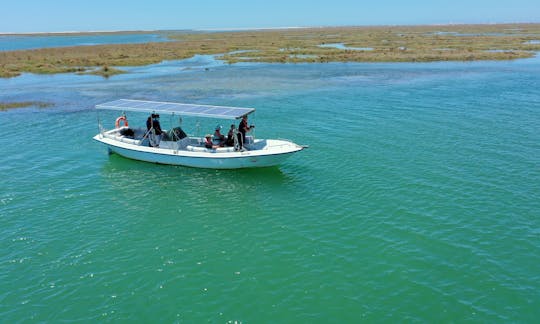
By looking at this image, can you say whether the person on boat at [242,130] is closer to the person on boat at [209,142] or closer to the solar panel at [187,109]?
the solar panel at [187,109]

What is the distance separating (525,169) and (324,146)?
1294 cm

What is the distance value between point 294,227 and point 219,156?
8113 mm

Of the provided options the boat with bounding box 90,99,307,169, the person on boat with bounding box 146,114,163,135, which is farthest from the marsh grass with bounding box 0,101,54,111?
the person on boat with bounding box 146,114,163,135

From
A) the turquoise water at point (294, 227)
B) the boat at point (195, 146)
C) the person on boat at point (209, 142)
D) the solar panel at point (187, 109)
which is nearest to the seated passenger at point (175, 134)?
the boat at point (195, 146)

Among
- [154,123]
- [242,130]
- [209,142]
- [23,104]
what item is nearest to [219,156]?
[209,142]

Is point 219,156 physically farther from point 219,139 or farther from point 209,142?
point 219,139

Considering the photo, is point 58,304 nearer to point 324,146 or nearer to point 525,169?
point 324,146

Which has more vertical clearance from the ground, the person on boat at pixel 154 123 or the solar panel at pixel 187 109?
the solar panel at pixel 187 109

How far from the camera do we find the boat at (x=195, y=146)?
24469 mm

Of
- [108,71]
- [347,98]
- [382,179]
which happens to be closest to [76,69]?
[108,71]

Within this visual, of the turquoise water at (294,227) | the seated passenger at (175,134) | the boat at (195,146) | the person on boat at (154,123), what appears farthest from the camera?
the person on boat at (154,123)

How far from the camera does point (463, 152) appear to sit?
2734 centimetres

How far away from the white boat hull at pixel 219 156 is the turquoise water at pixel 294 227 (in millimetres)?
701

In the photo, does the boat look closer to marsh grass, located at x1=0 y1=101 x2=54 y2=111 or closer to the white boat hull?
the white boat hull
